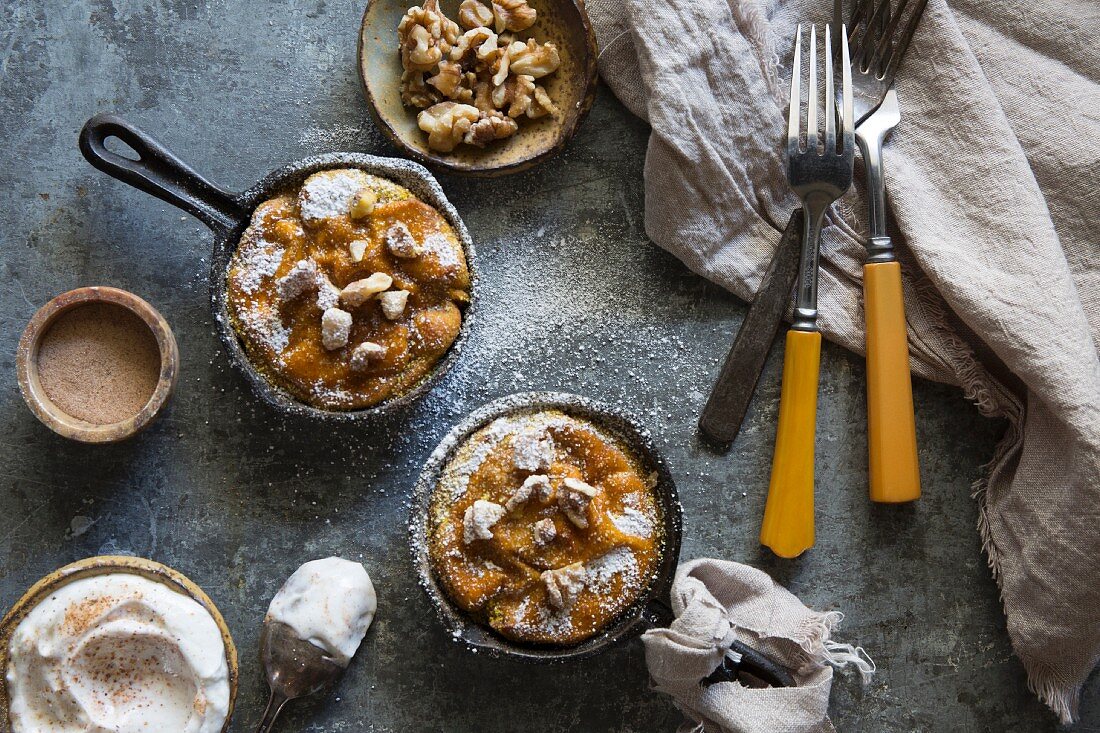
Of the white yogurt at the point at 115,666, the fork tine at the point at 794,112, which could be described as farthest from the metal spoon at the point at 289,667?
the fork tine at the point at 794,112

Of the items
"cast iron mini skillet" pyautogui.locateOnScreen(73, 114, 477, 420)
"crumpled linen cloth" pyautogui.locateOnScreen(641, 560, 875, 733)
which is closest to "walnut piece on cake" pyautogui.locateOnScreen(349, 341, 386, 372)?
"cast iron mini skillet" pyautogui.locateOnScreen(73, 114, 477, 420)

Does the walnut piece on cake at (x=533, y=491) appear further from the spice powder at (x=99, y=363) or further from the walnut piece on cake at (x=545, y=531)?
the spice powder at (x=99, y=363)

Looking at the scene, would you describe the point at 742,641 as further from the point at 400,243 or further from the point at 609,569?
the point at 400,243

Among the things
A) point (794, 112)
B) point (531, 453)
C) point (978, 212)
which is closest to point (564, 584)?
point (531, 453)

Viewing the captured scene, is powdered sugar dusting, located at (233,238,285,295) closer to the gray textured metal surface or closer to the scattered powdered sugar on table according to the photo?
the gray textured metal surface

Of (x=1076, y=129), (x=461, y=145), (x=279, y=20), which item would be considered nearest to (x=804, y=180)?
(x=1076, y=129)
